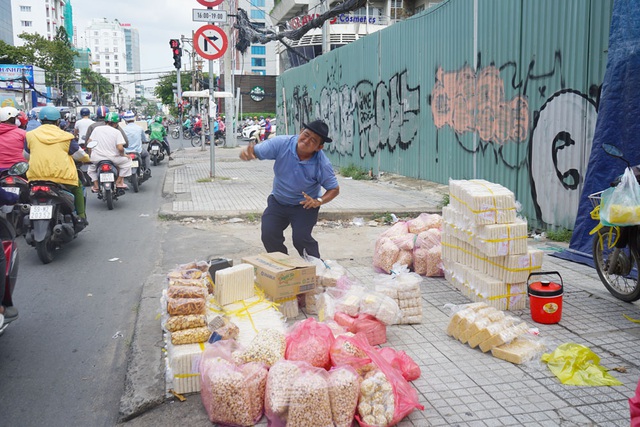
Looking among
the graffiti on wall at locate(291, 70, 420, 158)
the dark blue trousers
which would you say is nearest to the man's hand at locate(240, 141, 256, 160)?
the dark blue trousers

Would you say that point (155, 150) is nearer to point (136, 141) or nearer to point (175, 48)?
point (136, 141)

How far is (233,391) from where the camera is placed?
3395 millimetres

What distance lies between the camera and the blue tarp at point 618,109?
615cm

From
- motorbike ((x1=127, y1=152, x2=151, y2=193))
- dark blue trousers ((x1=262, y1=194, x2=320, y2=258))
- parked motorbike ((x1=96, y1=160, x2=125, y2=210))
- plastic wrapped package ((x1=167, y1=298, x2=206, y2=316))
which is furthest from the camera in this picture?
motorbike ((x1=127, y1=152, x2=151, y2=193))

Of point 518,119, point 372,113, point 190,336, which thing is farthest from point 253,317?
point 372,113

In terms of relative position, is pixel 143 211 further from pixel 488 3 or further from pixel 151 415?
pixel 151 415

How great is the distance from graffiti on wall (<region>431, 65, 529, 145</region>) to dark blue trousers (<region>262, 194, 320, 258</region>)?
4.23 metres

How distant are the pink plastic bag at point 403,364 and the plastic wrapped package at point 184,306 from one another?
53.3 inches

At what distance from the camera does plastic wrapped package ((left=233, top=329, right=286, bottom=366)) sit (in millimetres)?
3676

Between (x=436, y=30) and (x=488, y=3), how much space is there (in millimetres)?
2162

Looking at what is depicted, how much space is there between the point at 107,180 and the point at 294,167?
659 cm

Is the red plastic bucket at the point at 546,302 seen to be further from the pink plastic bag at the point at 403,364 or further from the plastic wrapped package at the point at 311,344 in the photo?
the plastic wrapped package at the point at 311,344

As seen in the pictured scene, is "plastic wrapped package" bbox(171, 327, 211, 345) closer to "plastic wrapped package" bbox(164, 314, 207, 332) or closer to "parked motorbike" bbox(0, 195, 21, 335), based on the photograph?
"plastic wrapped package" bbox(164, 314, 207, 332)

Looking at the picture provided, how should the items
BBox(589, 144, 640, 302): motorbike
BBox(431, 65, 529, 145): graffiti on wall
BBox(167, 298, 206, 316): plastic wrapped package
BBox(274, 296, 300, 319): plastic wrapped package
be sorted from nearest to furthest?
1. BBox(167, 298, 206, 316): plastic wrapped package
2. BBox(274, 296, 300, 319): plastic wrapped package
3. BBox(589, 144, 640, 302): motorbike
4. BBox(431, 65, 529, 145): graffiti on wall
